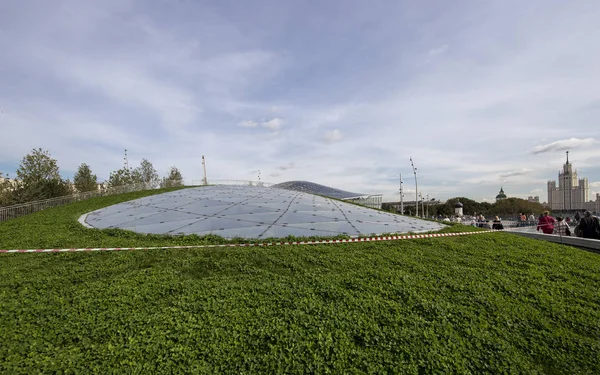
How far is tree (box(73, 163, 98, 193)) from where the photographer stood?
1393 inches

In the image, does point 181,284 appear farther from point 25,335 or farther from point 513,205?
point 513,205

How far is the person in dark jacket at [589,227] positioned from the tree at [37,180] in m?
37.1

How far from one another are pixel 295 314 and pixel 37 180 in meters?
33.2

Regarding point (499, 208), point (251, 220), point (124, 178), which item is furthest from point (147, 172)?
point (499, 208)

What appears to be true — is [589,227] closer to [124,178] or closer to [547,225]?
[547,225]

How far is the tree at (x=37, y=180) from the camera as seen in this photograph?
84.4 feet

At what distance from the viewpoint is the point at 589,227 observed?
10.7 meters

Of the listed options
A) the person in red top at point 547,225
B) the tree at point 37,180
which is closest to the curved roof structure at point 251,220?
the person in red top at point 547,225

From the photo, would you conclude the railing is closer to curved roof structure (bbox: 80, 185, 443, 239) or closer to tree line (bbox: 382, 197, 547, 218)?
curved roof structure (bbox: 80, 185, 443, 239)

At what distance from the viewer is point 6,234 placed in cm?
1115

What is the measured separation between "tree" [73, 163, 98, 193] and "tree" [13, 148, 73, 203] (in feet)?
→ 23.1

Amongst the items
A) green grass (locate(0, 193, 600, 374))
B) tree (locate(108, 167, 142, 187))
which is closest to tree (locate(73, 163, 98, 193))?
tree (locate(108, 167, 142, 187))

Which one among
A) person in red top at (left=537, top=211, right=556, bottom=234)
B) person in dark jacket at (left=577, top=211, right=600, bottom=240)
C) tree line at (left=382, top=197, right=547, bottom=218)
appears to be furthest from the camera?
tree line at (left=382, top=197, right=547, bottom=218)

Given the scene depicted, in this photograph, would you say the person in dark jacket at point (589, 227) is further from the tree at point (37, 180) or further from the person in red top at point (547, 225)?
the tree at point (37, 180)
